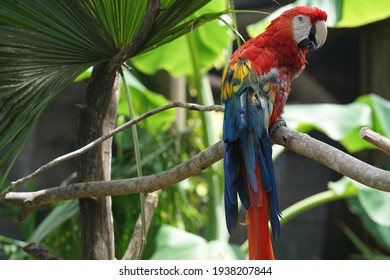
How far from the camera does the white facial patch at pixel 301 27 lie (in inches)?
→ 40.5

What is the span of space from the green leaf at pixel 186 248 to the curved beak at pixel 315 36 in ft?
2.13

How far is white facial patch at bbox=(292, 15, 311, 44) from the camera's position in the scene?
3.38 ft

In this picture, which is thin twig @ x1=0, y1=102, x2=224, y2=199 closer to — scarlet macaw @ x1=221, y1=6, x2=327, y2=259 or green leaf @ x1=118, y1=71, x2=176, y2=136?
scarlet macaw @ x1=221, y1=6, x2=327, y2=259

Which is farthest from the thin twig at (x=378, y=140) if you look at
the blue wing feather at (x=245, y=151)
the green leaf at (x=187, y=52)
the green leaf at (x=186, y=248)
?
the green leaf at (x=187, y=52)

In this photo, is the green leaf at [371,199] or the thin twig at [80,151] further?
the green leaf at [371,199]

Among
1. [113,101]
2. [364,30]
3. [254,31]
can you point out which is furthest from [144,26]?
[364,30]

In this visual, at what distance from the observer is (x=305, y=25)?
103 cm

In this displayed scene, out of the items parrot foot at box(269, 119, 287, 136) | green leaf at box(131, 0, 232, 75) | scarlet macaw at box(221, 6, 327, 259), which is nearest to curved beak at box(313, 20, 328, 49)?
scarlet macaw at box(221, 6, 327, 259)

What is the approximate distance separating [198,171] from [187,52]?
1132 mm

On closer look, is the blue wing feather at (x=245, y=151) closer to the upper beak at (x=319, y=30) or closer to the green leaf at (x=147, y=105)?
the upper beak at (x=319, y=30)

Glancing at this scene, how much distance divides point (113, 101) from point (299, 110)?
930mm

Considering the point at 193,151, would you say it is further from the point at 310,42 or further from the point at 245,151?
the point at 245,151

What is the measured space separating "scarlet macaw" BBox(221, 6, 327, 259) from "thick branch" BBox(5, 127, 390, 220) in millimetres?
30
